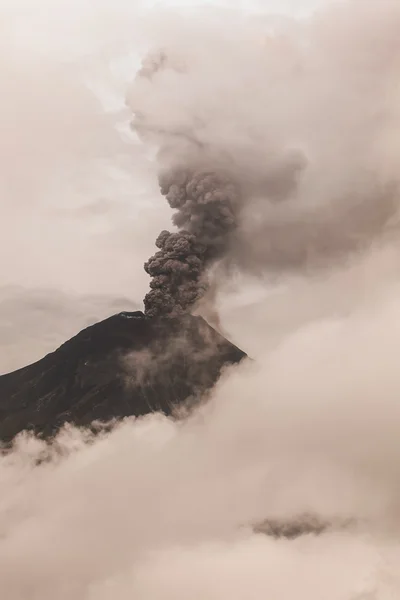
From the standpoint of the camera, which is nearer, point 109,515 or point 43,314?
point 109,515

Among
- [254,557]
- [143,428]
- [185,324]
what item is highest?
[185,324]

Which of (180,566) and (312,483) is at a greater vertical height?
(312,483)

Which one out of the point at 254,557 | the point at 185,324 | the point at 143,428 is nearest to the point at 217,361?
the point at 185,324

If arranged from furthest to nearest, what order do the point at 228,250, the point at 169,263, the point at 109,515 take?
the point at 228,250 → the point at 169,263 → the point at 109,515

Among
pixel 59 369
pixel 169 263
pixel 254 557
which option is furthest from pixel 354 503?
pixel 59 369

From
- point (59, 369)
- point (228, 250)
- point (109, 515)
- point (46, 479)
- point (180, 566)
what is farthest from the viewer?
point (59, 369)

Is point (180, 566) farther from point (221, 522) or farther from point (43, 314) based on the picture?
point (43, 314)
